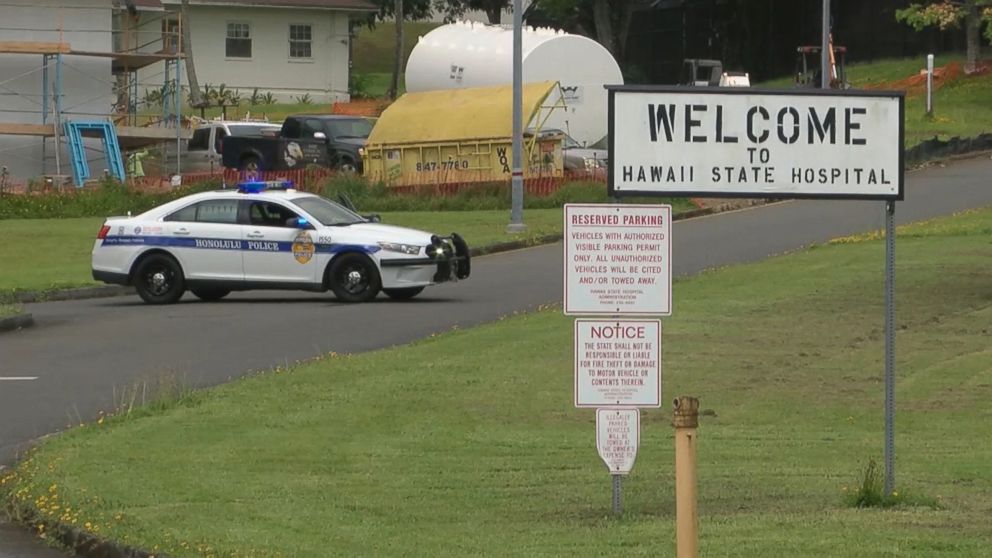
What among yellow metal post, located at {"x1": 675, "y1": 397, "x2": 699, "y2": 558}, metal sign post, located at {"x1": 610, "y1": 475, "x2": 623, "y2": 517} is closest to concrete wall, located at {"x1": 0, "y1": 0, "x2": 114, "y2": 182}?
metal sign post, located at {"x1": 610, "y1": 475, "x2": 623, "y2": 517}

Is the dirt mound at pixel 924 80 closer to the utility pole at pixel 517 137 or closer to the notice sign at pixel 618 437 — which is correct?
the utility pole at pixel 517 137

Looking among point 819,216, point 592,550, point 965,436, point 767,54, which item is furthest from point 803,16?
point 592,550

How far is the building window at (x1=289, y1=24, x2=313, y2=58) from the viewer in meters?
68.0

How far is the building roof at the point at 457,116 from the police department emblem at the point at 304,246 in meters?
15.1

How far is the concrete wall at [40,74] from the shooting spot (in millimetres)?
47188

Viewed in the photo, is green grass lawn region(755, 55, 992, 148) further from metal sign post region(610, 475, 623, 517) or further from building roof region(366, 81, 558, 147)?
metal sign post region(610, 475, 623, 517)

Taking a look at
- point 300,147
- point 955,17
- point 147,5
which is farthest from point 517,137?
point 955,17

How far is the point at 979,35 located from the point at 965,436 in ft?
166

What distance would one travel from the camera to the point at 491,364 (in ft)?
55.1

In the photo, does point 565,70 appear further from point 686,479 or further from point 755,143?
point 686,479

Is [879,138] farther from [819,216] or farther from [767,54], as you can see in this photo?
[767,54]

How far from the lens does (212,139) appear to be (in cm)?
4600

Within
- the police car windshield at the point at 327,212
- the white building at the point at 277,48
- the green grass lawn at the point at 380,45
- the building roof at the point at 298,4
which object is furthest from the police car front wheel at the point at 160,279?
the green grass lawn at the point at 380,45

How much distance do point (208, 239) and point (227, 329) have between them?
3.12 meters
